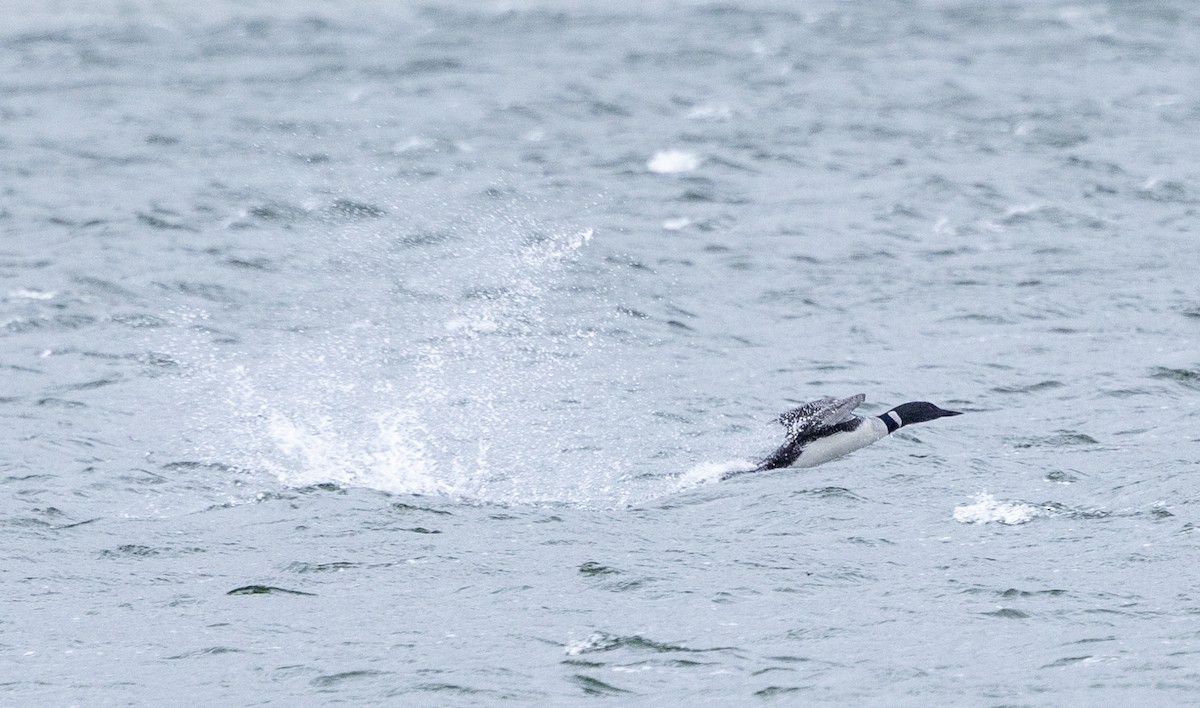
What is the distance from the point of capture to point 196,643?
32.5 ft

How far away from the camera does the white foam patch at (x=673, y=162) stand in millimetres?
22594

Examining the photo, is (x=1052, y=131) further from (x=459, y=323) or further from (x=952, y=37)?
(x=459, y=323)

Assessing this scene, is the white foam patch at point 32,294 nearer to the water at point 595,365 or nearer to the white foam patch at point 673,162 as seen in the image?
the water at point 595,365

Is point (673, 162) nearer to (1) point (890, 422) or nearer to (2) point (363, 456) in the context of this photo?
(1) point (890, 422)

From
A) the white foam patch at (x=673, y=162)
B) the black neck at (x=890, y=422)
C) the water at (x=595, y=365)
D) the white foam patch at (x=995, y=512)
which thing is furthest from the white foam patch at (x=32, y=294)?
the white foam patch at (x=995, y=512)

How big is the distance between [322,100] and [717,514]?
1597 cm

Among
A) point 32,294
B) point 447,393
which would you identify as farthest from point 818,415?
point 32,294

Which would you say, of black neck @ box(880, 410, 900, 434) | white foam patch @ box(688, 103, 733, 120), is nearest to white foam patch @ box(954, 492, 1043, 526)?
black neck @ box(880, 410, 900, 434)

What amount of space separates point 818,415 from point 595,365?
3027mm

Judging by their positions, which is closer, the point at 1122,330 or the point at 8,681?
the point at 8,681

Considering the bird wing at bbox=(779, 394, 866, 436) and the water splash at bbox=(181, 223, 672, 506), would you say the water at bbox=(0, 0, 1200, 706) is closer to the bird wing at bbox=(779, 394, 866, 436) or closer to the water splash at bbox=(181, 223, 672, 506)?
the water splash at bbox=(181, 223, 672, 506)

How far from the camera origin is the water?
385 inches

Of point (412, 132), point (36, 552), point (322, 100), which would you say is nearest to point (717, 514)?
point (36, 552)

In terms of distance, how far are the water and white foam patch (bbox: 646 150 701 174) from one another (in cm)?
11
